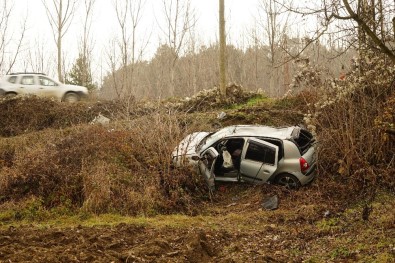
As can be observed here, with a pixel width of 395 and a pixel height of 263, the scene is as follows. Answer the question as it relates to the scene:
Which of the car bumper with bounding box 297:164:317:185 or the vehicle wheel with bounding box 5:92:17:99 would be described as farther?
the vehicle wheel with bounding box 5:92:17:99

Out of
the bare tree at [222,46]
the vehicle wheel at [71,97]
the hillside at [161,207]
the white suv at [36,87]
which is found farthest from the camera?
the vehicle wheel at [71,97]

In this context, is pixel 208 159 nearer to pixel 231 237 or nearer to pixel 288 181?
pixel 288 181

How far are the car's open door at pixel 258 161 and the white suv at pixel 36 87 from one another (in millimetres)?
12256

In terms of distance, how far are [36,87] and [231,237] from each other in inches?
592

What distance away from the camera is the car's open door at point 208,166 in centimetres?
1076

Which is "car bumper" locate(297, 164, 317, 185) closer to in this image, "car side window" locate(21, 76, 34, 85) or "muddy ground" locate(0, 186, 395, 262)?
"muddy ground" locate(0, 186, 395, 262)

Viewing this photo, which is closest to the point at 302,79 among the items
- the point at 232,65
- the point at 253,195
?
the point at 253,195

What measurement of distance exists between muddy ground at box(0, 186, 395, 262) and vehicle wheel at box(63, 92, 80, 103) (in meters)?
11.9

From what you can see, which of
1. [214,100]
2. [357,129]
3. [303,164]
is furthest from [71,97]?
[357,129]

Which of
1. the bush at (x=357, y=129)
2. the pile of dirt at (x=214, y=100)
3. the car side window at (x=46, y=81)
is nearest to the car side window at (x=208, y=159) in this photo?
the bush at (x=357, y=129)

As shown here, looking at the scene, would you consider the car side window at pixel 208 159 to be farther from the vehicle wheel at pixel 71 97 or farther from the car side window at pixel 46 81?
the car side window at pixel 46 81

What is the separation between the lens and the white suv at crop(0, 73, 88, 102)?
19.4 meters

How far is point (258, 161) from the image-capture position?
1104 cm

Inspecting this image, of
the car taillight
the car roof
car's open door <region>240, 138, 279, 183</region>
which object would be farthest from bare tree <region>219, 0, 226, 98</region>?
the car taillight
